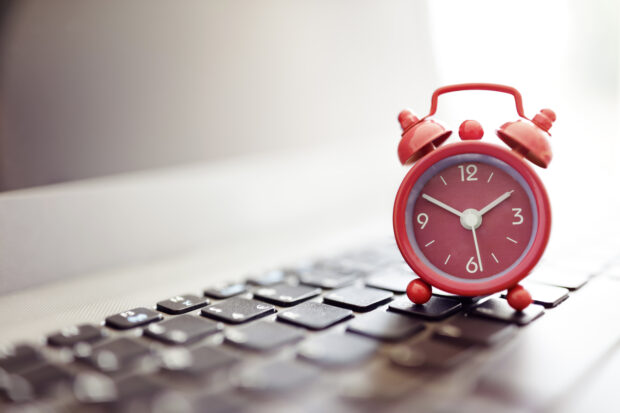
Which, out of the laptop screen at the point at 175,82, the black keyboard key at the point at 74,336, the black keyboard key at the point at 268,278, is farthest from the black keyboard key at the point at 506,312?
the laptop screen at the point at 175,82

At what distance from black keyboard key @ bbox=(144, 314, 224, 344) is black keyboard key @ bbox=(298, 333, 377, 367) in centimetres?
8

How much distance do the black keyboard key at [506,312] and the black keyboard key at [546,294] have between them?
0.01 metres

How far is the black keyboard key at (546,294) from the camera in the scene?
0.47 metres

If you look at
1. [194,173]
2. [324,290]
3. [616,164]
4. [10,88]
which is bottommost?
[616,164]

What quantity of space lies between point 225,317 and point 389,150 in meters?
0.83

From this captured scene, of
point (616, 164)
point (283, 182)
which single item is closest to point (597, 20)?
point (616, 164)

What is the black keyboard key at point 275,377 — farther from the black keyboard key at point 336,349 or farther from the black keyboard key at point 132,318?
the black keyboard key at point 132,318

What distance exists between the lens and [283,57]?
95 centimetres

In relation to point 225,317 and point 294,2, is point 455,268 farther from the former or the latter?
point 294,2

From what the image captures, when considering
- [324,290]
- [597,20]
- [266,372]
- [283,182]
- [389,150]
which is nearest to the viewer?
[266,372]

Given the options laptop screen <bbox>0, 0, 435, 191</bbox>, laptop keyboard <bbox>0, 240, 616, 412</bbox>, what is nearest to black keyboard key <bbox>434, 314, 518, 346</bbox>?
laptop keyboard <bbox>0, 240, 616, 412</bbox>

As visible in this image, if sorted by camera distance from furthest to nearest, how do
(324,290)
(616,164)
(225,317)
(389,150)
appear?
(616,164), (389,150), (324,290), (225,317)

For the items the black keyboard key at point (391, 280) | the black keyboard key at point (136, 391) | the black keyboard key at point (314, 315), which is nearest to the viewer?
the black keyboard key at point (136, 391)

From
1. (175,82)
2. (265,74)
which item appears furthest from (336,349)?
(265,74)
